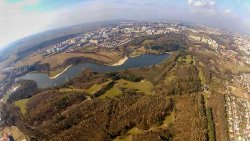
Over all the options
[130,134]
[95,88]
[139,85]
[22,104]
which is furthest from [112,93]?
[22,104]

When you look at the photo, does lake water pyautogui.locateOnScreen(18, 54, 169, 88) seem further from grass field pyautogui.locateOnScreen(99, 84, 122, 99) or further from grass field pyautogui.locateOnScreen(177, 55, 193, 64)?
grass field pyautogui.locateOnScreen(99, 84, 122, 99)

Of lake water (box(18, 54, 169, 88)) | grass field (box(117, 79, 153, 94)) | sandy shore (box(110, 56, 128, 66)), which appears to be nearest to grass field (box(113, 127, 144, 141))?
grass field (box(117, 79, 153, 94))

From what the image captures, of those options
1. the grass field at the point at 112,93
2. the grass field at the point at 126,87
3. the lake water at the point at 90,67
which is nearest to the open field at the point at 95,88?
the grass field at the point at 126,87

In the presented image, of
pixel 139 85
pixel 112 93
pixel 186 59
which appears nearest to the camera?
pixel 112 93

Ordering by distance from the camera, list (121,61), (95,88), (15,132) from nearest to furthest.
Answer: (15,132)
(95,88)
(121,61)

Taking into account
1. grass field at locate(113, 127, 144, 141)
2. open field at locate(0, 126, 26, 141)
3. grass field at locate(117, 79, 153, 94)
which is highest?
grass field at locate(117, 79, 153, 94)

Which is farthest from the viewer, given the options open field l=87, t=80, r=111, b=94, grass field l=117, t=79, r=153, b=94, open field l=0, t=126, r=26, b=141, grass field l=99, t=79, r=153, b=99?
grass field l=117, t=79, r=153, b=94

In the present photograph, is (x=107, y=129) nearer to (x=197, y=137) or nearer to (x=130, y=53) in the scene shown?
(x=197, y=137)

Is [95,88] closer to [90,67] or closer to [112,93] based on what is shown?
[112,93]

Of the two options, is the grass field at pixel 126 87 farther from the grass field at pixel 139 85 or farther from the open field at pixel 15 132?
the open field at pixel 15 132
